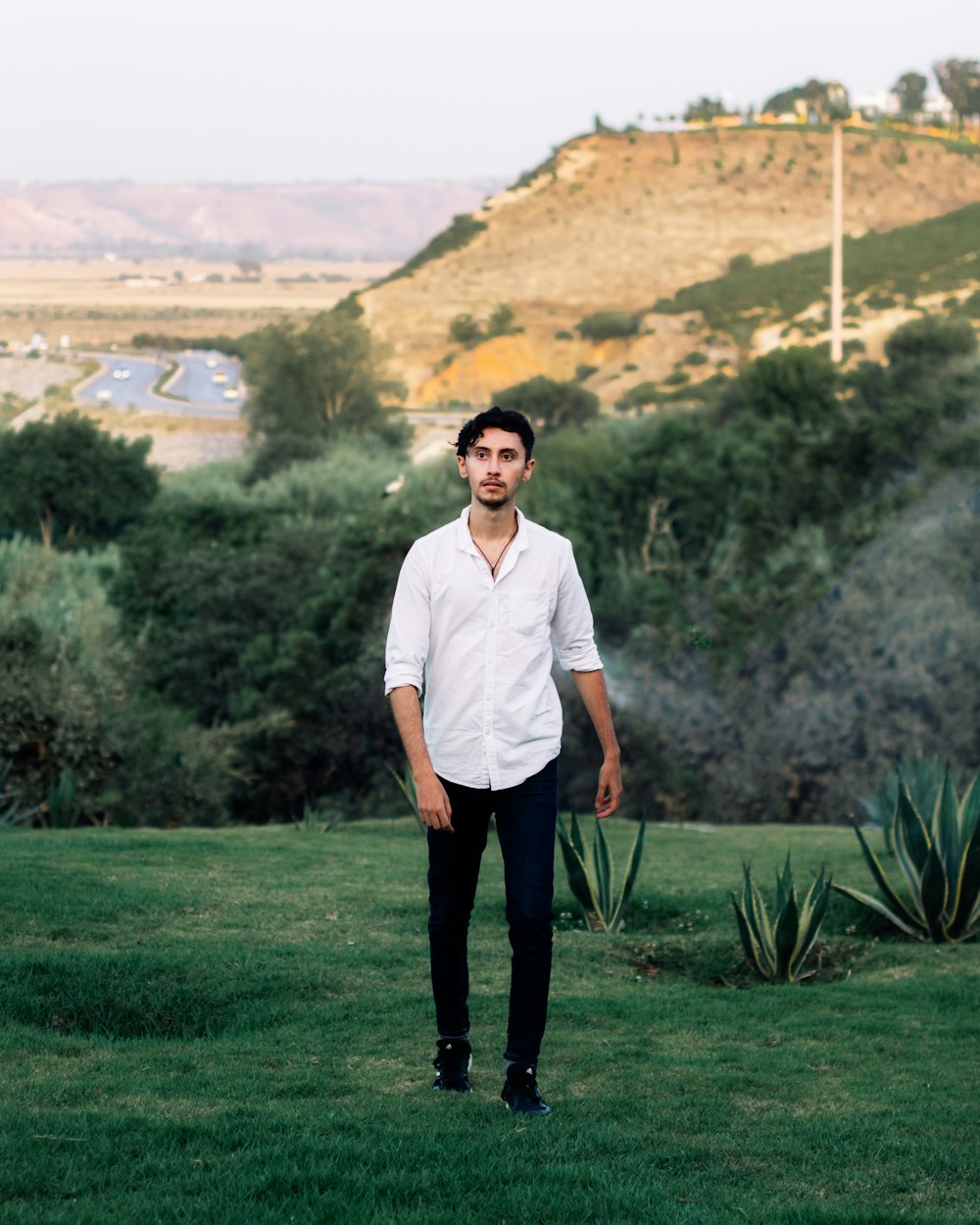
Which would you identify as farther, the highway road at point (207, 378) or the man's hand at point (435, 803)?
the highway road at point (207, 378)

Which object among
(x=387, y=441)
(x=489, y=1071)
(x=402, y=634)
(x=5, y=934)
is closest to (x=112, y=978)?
(x=5, y=934)

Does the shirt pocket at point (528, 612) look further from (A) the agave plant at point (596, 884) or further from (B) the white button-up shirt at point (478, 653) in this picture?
(A) the agave plant at point (596, 884)

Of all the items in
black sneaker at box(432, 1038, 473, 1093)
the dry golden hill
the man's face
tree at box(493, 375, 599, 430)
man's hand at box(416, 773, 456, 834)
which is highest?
the dry golden hill

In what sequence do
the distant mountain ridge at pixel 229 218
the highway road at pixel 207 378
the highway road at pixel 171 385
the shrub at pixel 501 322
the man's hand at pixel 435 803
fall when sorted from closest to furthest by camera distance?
the man's hand at pixel 435 803 → the highway road at pixel 171 385 → the highway road at pixel 207 378 → the shrub at pixel 501 322 → the distant mountain ridge at pixel 229 218

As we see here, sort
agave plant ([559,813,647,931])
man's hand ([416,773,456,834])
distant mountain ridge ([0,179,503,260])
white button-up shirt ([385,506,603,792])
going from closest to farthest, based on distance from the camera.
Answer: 1. man's hand ([416,773,456,834])
2. white button-up shirt ([385,506,603,792])
3. agave plant ([559,813,647,931])
4. distant mountain ridge ([0,179,503,260])

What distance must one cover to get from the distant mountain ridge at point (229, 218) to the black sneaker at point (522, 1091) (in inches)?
4527

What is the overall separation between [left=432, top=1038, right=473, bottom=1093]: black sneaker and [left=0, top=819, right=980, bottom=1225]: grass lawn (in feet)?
0.25

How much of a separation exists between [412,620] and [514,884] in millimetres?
785

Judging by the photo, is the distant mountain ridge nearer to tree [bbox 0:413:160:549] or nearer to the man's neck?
tree [bbox 0:413:160:549]

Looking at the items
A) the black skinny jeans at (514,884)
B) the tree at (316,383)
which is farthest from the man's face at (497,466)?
the tree at (316,383)

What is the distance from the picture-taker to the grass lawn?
12.3 feet

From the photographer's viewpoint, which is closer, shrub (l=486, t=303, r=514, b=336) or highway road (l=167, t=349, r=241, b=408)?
highway road (l=167, t=349, r=241, b=408)

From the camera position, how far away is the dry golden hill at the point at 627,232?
341ft

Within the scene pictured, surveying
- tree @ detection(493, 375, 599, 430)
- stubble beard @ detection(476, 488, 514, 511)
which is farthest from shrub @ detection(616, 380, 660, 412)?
stubble beard @ detection(476, 488, 514, 511)
